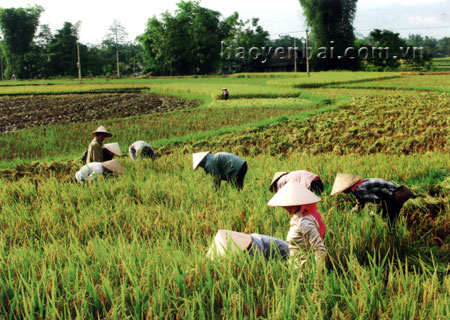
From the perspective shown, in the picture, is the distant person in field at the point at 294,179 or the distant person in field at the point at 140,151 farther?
the distant person in field at the point at 140,151

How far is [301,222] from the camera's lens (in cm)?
225

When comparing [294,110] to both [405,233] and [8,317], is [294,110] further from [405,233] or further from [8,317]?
[8,317]

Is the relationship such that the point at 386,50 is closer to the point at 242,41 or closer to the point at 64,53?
the point at 242,41

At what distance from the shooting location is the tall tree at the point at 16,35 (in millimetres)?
48875

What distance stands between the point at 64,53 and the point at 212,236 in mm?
50335

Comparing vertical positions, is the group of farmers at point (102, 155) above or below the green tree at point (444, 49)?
below

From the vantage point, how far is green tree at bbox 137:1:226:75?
4400cm

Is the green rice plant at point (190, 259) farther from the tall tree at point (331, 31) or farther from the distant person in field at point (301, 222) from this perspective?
the tall tree at point (331, 31)

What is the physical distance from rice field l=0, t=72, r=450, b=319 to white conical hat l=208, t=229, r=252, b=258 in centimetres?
8

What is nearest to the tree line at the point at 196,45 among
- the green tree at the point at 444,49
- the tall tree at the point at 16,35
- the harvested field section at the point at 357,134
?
the tall tree at the point at 16,35

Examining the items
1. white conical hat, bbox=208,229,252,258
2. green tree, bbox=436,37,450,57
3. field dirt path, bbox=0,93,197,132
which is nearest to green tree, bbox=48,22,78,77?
field dirt path, bbox=0,93,197,132

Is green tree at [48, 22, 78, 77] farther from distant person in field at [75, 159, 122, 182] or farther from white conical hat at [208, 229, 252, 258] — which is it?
white conical hat at [208, 229, 252, 258]

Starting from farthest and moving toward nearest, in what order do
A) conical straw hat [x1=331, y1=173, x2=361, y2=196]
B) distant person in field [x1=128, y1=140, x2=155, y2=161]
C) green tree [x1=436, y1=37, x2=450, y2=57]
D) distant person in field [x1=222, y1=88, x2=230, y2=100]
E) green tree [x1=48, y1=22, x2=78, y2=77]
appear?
green tree [x1=436, y1=37, x2=450, y2=57]
green tree [x1=48, y1=22, x2=78, y2=77]
distant person in field [x1=222, y1=88, x2=230, y2=100]
distant person in field [x1=128, y1=140, x2=155, y2=161]
conical straw hat [x1=331, y1=173, x2=361, y2=196]

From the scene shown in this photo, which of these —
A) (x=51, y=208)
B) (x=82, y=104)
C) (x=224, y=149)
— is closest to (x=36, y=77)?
(x=82, y=104)
